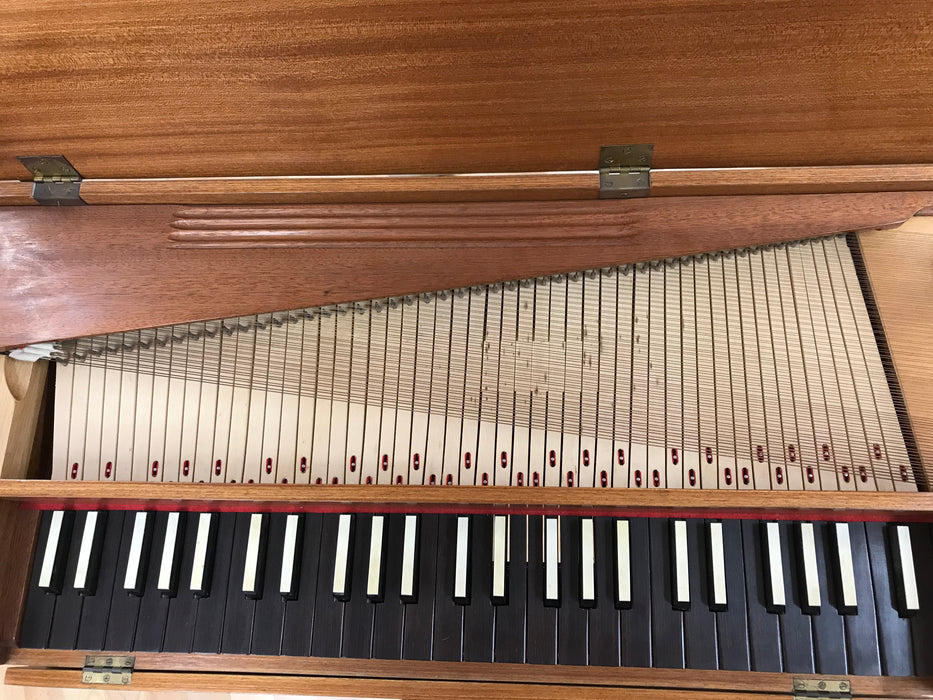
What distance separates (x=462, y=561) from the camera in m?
1.61

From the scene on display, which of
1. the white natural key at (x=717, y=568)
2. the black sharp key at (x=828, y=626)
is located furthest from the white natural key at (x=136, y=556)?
the black sharp key at (x=828, y=626)

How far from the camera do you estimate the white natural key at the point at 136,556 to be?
65.1 inches

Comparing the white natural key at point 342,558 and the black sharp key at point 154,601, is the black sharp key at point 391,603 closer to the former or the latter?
the white natural key at point 342,558

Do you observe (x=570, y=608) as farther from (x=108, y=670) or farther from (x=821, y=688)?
(x=108, y=670)

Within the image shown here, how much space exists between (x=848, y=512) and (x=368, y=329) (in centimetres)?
124

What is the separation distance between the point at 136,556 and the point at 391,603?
2.15 ft

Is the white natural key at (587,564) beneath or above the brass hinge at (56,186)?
beneath

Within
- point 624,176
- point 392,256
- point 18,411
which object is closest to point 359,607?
point 392,256

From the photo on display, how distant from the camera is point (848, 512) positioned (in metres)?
1.57

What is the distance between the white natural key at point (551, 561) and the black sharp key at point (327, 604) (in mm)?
509

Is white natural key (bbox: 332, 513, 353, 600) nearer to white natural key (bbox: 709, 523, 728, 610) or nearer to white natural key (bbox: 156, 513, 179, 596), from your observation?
white natural key (bbox: 156, 513, 179, 596)

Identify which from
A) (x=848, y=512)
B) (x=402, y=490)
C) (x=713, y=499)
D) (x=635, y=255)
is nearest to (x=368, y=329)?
(x=402, y=490)

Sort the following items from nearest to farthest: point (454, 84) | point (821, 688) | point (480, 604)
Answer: point (454, 84)
point (821, 688)
point (480, 604)

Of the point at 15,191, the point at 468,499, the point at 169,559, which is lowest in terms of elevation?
the point at 169,559
